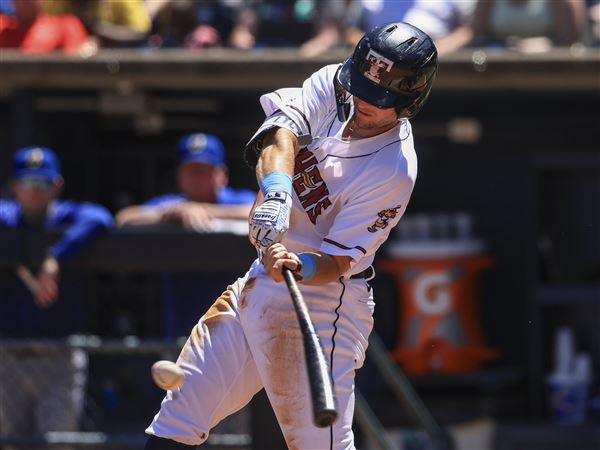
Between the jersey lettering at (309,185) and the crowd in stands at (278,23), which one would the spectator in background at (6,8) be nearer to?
the crowd in stands at (278,23)

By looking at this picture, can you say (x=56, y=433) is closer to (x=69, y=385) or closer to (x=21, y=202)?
(x=69, y=385)

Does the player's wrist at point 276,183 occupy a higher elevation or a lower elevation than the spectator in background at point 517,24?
higher

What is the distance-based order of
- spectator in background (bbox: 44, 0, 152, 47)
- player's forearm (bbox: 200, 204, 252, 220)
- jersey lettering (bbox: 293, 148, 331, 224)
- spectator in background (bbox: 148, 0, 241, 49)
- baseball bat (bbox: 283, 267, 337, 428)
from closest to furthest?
baseball bat (bbox: 283, 267, 337, 428), jersey lettering (bbox: 293, 148, 331, 224), player's forearm (bbox: 200, 204, 252, 220), spectator in background (bbox: 44, 0, 152, 47), spectator in background (bbox: 148, 0, 241, 49)

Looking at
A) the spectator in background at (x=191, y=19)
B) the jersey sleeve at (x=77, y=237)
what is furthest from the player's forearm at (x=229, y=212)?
the spectator in background at (x=191, y=19)

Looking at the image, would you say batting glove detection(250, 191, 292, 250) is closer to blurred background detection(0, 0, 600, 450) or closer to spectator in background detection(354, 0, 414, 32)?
blurred background detection(0, 0, 600, 450)

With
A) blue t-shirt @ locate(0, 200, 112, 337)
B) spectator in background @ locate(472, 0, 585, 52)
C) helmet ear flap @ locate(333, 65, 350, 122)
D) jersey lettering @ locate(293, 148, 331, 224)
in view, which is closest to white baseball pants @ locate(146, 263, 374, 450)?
jersey lettering @ locate(293, 148, 331, 224)

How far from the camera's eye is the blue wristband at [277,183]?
3.69 m

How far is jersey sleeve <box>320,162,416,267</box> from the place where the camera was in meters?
3.88

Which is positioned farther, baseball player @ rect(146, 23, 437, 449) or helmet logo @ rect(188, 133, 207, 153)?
helmet logo @ rect(188, 133, 207, 153)

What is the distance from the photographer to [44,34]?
7.86 m

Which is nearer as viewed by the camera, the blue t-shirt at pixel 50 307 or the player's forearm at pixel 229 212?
the blue t-shirt at pixel 50 307

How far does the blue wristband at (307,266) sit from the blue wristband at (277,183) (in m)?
0.21

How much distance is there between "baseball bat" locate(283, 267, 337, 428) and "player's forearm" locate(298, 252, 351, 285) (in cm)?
11

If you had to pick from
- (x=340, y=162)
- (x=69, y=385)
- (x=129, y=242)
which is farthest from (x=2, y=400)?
(x=340, y=162)
